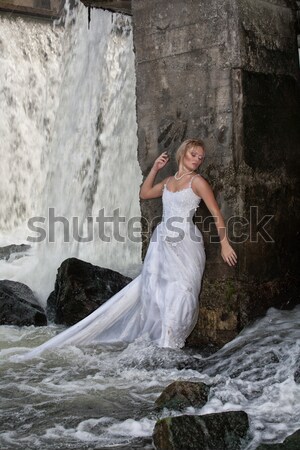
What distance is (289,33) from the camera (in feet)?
24.9

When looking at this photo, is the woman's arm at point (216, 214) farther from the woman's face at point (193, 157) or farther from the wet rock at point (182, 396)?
the wet rock at point (182, 396)

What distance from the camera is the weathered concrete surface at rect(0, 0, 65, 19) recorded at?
2114cm

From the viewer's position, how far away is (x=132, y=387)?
577 centimetres

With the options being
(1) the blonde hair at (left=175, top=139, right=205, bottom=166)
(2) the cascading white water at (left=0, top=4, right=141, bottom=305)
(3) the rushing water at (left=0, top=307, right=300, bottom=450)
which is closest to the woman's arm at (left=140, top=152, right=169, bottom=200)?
(1) the blonde hair at (left=175, top=139, right=205, bottom=166)

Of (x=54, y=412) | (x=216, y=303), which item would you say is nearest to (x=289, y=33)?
(x=216, y=303)

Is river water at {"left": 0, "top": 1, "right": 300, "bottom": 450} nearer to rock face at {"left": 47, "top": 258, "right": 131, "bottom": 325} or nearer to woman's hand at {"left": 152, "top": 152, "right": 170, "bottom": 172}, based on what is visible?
rock face at {"left": 47, "top": 258, "right": 131, "bottom": 325}

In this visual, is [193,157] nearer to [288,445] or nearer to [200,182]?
[200,182]

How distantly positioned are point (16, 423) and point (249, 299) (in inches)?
108

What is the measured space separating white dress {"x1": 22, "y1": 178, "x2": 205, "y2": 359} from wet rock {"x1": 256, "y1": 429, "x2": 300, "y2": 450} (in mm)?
2625

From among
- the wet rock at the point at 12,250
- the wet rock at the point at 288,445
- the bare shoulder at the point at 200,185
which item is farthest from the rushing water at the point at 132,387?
the wet rock at the point at 12,250

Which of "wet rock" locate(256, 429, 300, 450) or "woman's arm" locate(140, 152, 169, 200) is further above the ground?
"woman's arm" locate(140, 152, 169, 200)

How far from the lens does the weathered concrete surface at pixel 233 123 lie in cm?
692

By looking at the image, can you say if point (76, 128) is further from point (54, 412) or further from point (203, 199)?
point (54, 412)

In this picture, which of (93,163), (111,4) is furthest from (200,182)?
(93,163)
